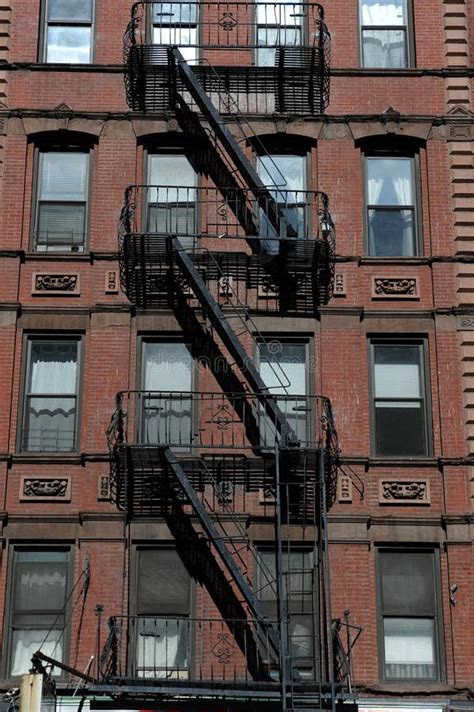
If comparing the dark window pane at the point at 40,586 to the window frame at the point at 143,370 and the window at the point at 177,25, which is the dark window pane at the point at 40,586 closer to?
the window frame at the point at 143,370

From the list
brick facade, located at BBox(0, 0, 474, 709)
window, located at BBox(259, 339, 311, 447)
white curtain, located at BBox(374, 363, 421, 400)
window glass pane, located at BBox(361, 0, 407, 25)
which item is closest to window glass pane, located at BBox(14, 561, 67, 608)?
brick facade, located at BBox(0, 0, 474, 709)

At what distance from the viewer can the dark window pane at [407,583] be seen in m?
18.4

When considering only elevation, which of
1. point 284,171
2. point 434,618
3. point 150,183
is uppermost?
point 284,171

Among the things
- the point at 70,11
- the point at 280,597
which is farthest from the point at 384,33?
the point at 280,597

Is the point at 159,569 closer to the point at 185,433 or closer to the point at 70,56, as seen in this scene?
the point at 185,433

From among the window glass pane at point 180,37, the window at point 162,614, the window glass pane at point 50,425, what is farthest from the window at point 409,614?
the window glass pane at point 180,37

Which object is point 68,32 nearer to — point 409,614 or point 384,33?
point 384,33

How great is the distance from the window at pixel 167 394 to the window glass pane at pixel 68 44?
5408 mm

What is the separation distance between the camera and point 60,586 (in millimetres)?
18359

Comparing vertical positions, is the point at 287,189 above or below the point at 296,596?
above

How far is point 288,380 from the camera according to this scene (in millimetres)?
19438

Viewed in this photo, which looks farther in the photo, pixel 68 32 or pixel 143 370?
pixel 68 32

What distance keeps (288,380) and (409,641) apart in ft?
14.1

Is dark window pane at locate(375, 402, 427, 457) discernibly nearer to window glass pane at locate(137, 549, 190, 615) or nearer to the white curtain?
the white curtain
